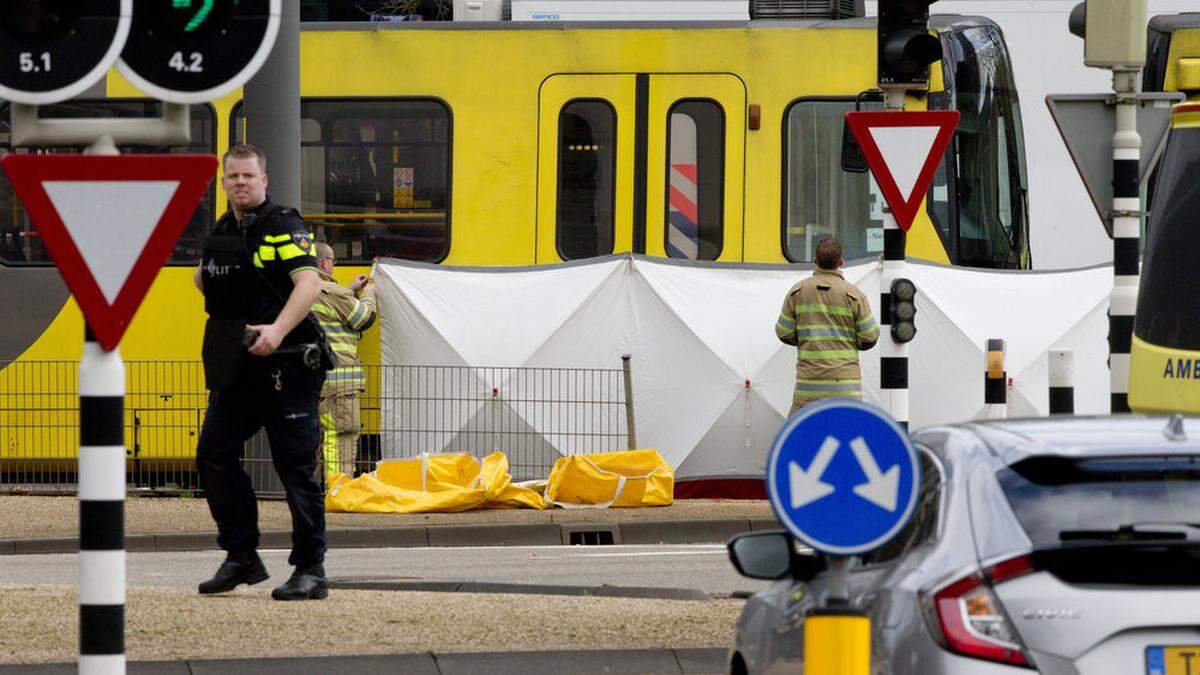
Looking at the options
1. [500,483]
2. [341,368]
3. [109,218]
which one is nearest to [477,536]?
[500,483]

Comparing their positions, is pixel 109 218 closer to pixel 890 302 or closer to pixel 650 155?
pixel 890 302

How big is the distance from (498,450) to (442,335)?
1.06m

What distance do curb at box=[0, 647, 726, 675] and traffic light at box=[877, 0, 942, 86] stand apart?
13.8 feet

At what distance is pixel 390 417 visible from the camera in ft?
52.3

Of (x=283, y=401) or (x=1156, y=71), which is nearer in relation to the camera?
(x=283, y=401)

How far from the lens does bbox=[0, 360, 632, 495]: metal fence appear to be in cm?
1578

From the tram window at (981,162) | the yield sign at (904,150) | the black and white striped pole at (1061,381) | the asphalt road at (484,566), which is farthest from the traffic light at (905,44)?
the tram window at (981,162)

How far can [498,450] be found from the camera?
51.9 feet

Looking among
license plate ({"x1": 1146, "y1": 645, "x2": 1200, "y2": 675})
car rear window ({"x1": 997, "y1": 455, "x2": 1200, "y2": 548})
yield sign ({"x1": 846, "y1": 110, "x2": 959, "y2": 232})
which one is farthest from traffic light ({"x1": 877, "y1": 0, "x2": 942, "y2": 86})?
license plate ({"x1": 1146, "y1": 645, "x2": 1200, "y2": 675})

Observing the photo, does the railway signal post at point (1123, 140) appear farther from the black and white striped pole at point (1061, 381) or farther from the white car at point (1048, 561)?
the white car at point (1048, 561)

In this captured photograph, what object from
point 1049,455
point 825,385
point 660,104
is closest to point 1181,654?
point 1049,455

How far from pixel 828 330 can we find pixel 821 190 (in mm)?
2313

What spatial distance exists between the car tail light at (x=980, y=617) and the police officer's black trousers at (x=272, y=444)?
501 cm

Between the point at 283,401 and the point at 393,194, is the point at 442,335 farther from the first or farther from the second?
the point at 283,401
